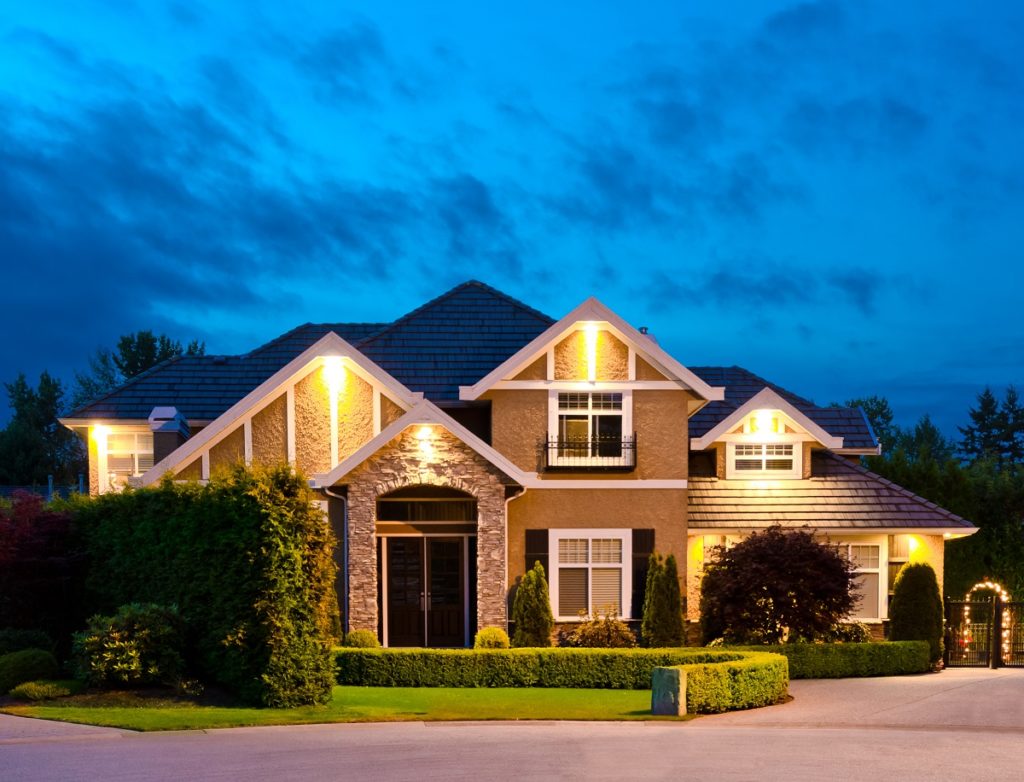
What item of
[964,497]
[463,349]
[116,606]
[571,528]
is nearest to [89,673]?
[116,606]

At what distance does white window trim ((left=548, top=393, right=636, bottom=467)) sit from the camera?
24.2 m

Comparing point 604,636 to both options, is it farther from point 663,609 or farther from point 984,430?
point 984,430

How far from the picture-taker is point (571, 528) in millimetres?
24203

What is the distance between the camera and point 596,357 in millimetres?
24422

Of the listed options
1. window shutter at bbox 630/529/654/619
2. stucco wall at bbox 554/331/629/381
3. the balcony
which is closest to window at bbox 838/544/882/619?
window shutter at bbox 630/529/654/619

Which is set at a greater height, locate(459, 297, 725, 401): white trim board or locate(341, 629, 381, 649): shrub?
locate(459, 297, 725, 401): white trim board

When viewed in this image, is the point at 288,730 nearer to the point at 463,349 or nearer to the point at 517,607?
the point at 517,607

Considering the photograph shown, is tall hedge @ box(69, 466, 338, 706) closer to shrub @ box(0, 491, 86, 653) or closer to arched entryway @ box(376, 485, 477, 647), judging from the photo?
shrub @ box(0, 491, 86, 653)

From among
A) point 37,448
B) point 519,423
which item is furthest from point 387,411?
point 37,448

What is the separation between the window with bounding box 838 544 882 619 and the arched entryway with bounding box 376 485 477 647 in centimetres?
919

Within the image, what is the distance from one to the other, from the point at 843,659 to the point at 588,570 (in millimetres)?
5894

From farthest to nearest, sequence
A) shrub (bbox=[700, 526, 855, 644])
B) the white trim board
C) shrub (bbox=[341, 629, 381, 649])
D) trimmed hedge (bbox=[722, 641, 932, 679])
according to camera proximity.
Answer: the white trim board, shrub (bbox=[700, 526, 855, 644]), trimmed hedge (bbox=[722, 641, 932, 679]), shrub (bbox=[341, 629, 381, 649])

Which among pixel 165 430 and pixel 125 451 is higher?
pixel 165 430

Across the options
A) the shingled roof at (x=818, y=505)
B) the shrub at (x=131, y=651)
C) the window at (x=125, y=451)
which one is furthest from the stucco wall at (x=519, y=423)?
the shrub at (x=131, y=651)
